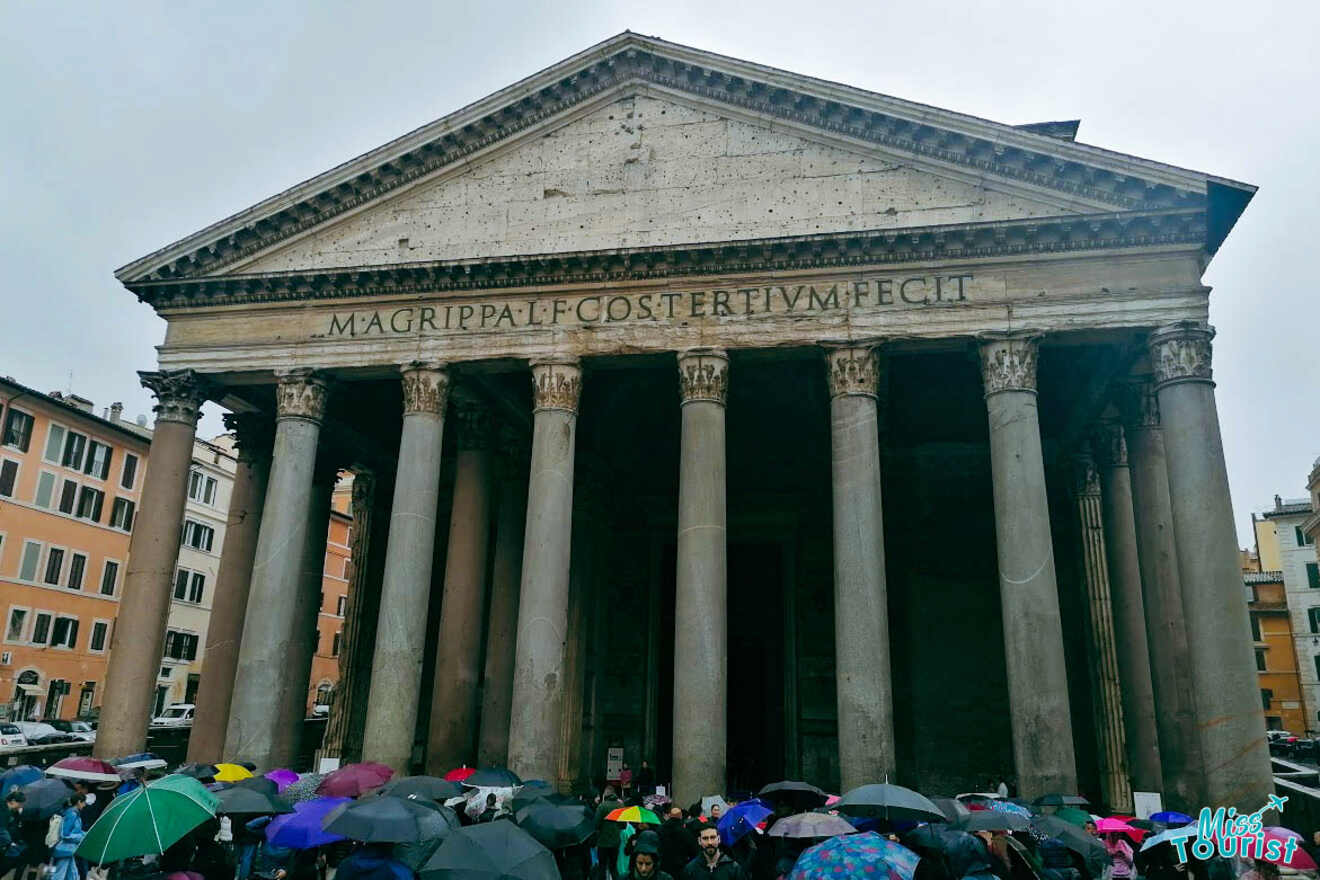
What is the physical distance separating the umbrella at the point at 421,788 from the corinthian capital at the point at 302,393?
8649mm

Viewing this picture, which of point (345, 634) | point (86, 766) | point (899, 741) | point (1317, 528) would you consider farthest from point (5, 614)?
point (1317, 528)

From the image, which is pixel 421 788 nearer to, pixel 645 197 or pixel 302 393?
pixel 302 393

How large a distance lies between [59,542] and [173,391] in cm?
2040

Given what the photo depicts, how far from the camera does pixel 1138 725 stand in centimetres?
1641

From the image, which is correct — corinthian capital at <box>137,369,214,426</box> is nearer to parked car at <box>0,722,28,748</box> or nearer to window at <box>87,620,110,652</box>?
parked car at <box>0,722,28,748</box>

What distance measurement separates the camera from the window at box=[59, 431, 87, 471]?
107 ft

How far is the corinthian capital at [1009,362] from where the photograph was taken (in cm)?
1385

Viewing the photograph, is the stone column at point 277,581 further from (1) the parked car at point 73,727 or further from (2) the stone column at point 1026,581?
(1) the parked car at point 73,727

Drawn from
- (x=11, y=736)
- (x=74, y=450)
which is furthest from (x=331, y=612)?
(x=11, y=736)

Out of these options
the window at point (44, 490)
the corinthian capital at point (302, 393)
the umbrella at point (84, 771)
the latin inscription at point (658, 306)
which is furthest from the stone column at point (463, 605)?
the window at point (44, 490)

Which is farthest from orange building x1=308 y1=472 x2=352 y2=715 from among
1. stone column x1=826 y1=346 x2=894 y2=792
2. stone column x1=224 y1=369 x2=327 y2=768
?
stone column x1=826 y1=346 x2=894 y2=792

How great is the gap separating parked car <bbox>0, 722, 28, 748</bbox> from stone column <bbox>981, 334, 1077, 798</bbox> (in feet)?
70.1

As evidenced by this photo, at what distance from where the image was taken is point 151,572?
617 inches

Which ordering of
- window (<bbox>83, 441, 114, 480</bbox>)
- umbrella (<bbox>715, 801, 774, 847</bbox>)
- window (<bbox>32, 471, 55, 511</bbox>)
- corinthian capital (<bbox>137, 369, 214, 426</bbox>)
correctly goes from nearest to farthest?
1. umbrella (<bbox>715, 801, 774, 847</bbox>)
2. corinthian capital (<bbox>137, 369, 214, 426</bbox>)
3. window (<bbox>32, 471, 55, 511</bbox>)
4. window (<bbox>83, 441, 114, 480</bbox>)
